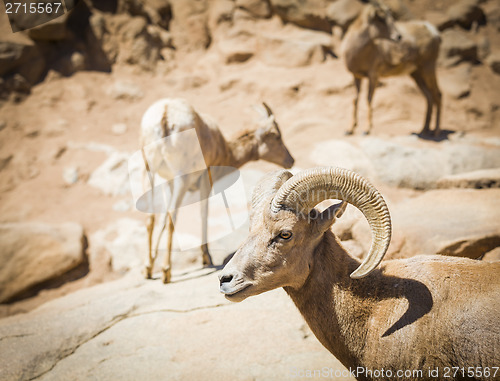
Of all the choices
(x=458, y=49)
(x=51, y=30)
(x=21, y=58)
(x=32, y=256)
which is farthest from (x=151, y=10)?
(x=458, y=49)

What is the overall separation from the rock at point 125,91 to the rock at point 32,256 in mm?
8030

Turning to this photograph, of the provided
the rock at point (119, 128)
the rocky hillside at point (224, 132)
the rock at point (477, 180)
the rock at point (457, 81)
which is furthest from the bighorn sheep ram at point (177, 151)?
the rock at point (457, 81)

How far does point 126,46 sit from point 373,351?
1697cm

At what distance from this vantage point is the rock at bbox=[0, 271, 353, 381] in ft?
12.3

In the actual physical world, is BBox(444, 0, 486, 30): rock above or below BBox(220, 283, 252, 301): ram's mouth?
above

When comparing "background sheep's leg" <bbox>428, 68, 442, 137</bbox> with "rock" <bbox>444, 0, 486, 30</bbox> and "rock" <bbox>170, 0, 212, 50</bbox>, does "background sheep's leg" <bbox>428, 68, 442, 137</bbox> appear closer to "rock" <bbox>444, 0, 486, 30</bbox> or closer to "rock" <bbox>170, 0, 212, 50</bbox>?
"rock" <bbox>444, 0, 486, 30</bbox>

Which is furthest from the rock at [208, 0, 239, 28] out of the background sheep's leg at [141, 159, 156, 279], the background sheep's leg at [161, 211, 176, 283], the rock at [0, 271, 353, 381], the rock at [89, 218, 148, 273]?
the rock at [0, 271, 353, 381]

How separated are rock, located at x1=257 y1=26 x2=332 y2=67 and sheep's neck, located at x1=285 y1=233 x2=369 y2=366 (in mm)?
14549

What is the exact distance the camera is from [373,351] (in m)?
2.79

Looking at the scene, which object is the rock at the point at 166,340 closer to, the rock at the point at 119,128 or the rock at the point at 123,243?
A: the rock at the point at 123,243

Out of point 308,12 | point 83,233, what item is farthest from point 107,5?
point 83,233

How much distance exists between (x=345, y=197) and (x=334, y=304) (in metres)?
0.84

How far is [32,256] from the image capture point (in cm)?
835

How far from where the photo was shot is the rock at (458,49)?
15984 mm
